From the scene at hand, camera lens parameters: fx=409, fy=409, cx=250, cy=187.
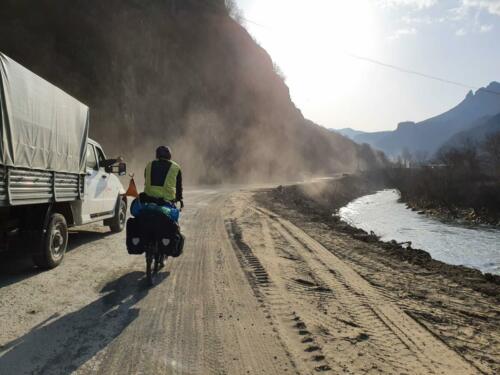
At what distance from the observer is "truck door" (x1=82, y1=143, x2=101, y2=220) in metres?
8.27

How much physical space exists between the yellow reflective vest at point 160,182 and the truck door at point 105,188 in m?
3.24

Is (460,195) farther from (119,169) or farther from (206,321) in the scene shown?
(206,321)

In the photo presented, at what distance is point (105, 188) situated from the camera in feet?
31.1

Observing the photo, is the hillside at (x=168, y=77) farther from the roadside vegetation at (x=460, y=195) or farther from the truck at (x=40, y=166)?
the truck at (x=40, y=166)

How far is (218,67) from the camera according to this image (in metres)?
56.3

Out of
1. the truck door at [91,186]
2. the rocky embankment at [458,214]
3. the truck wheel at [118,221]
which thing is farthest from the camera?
the rocky embankment at [458,214]

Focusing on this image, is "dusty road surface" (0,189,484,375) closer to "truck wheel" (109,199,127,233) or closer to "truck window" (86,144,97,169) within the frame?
"truck window" (86,144,97,169)

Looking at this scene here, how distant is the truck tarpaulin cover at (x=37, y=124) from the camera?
17.8 feet

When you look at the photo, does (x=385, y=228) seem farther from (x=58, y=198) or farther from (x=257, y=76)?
(x=257, y=76)

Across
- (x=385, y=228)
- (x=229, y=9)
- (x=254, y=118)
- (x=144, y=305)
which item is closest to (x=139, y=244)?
(x=144, y=305)

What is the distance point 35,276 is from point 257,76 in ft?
210

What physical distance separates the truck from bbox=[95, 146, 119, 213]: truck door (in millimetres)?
534

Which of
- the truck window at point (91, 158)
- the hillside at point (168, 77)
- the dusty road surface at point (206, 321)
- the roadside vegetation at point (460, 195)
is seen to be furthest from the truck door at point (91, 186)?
the roadside vegetation at point (460, 195)

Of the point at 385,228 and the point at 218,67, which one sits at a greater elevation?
the point at 218,67
